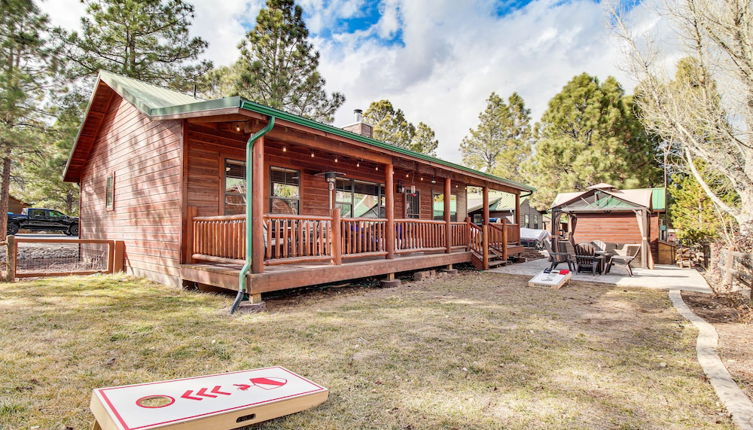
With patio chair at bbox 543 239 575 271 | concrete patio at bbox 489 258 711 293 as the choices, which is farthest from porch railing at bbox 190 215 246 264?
patio chair at bbox 543 239 575 271

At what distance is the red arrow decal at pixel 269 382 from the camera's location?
8.69 ft

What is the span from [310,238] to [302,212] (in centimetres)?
155

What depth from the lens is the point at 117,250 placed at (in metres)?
8.91

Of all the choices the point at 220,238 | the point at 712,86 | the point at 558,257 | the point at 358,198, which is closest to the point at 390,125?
the point at 358,198

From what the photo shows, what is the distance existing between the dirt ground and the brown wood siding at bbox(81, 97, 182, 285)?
783 cm

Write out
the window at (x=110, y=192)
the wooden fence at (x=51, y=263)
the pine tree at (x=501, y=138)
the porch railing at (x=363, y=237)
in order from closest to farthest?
the porch railing at (x=363, y=237), the wooden fence at (x=51, y=263), the window at (x=110, y=192), the pine tree at (x=501, y=138)

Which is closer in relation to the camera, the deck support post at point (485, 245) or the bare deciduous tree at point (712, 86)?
the bare deciduous tree at point (712, 86)

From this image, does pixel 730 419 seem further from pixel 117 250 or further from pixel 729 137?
pixel 117 250

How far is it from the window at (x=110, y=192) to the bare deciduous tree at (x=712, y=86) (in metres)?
13.8

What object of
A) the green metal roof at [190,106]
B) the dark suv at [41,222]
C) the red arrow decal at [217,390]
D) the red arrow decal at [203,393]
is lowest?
the red arrow decal at [217,390]

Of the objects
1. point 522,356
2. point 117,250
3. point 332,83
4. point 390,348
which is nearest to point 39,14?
point 117,250

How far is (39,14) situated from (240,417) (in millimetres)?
17124

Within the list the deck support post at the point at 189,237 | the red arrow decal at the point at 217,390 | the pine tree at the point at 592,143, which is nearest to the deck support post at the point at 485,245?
the deck support post at the point at 189,237

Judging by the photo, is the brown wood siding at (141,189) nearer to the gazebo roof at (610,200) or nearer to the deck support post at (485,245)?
the deck support post at (485,245)
